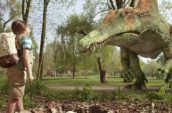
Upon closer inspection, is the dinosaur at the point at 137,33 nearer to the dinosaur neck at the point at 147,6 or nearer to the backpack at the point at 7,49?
the dinosaur neck at the point at 147,6

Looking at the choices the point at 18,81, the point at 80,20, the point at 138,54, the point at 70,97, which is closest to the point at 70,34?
the point at 80,20

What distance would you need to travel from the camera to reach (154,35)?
14.2m

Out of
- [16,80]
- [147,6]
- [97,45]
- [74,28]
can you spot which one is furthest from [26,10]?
[16,80]

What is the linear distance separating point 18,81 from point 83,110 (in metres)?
1.26

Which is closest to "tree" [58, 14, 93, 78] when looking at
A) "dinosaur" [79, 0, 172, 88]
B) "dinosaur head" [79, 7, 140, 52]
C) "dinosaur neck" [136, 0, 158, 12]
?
"dinosaur" [79, 0, 172, 88]

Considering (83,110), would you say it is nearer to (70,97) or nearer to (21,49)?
(21,49)

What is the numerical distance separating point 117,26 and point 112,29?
22 centimetres

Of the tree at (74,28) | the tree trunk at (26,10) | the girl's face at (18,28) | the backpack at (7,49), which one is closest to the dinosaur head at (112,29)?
the girl's face at (18,28)

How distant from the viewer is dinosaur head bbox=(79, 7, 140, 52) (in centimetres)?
1247

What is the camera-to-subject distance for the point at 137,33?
1376cm

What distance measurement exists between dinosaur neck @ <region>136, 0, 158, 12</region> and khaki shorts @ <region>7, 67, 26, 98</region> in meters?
7.86

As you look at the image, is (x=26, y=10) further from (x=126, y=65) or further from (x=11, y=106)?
(x=11, y=106)

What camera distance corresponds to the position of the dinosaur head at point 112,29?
491 inches

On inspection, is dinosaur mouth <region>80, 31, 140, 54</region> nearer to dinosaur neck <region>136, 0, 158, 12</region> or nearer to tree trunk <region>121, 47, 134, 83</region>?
dinosaur neck <region>136, 0, 158, 12</region>
